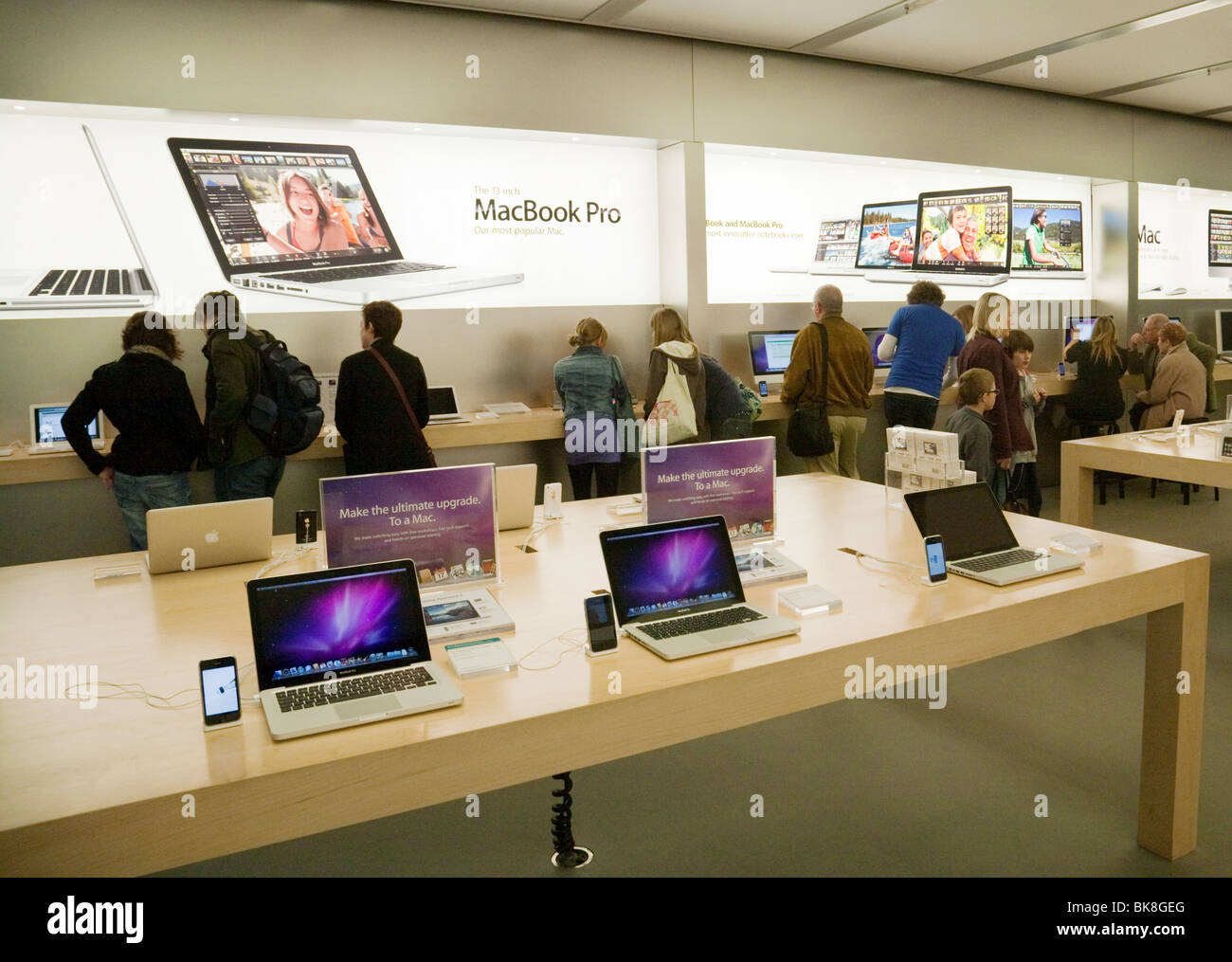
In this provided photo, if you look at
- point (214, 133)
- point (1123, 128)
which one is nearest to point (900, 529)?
point (214, 133)

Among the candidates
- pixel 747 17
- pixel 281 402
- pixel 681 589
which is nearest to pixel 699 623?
pixel 681 589

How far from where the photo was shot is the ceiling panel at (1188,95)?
7.43m

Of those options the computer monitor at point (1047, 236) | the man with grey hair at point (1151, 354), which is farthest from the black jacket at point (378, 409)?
the man with grey hair at point (1151, 354)

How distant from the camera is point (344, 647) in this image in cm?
196

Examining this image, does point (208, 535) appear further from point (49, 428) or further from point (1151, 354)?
point (1151, 354)

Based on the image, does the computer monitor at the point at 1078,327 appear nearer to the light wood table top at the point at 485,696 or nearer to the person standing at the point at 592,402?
the person standing at the point at 592,402

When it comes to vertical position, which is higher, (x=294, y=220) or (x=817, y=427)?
(x=294, y=220)

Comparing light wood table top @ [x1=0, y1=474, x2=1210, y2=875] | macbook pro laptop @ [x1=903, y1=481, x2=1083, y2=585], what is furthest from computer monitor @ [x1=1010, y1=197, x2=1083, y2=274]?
macbook pro laptop @ [x1=903, y1=481, x2=1083, y2=585]

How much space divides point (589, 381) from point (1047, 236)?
201 inches

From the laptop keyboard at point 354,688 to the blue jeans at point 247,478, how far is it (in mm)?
2957

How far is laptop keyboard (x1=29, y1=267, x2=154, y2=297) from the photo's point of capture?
4738 mm

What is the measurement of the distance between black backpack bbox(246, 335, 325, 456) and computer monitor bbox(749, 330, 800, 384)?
3.25 m
